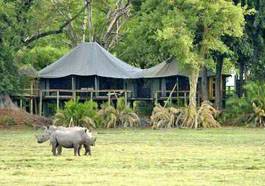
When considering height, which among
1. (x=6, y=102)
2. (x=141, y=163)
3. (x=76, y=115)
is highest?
(x=6, y=102)

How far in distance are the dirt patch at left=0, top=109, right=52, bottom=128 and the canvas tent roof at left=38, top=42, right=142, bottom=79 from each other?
727 centimetres

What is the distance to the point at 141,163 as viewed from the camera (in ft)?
86.9

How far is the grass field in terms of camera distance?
21519 millimetres

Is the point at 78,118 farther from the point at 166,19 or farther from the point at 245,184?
the point at 245,184

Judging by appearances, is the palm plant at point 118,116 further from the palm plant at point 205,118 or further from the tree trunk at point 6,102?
the tree trunk at point 6,102

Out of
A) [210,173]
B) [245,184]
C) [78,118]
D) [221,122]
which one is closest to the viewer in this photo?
[245,184]

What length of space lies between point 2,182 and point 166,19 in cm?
3605

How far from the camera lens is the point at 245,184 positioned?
67.2ft

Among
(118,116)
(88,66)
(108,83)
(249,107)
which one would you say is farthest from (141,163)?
(108,83)

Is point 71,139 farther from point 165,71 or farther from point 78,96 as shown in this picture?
point 165,71

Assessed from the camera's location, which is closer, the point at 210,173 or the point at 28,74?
the point at 210,173

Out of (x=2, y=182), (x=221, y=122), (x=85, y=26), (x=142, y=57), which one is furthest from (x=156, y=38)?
(x=2, y=182)

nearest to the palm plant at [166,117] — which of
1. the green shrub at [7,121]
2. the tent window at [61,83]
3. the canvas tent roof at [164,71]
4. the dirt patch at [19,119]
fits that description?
the dirt patch at [19,119]

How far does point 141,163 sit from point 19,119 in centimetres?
3057
